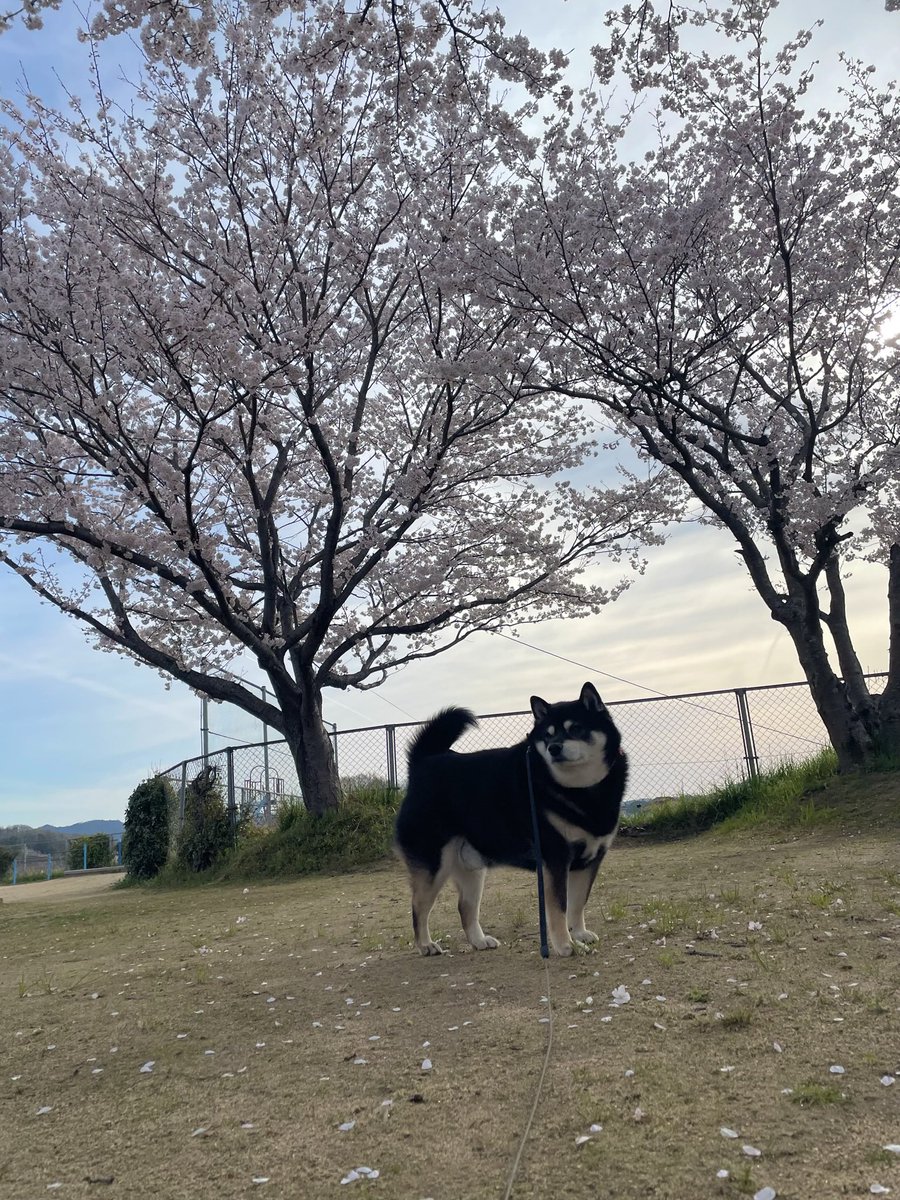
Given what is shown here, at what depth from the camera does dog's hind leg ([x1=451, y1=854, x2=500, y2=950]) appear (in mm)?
5219

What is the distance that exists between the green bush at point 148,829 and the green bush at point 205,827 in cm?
175

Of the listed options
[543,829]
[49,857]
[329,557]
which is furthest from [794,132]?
[49,857]

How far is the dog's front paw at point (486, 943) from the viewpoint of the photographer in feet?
17.0

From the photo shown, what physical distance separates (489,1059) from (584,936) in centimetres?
178

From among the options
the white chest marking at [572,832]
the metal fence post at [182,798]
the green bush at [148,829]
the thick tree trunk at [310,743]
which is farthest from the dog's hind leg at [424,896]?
the green bush at [148,829]

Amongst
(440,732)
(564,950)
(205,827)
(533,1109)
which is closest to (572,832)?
(564,950)

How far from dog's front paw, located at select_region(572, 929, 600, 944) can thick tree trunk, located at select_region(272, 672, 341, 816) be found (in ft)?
27.4

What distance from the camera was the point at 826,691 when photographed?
10.8 metres

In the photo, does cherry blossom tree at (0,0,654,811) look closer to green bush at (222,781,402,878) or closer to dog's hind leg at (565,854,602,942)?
green bush at (222,781,402,878)

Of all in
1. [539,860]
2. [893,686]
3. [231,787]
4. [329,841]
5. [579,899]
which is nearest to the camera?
[539,860]

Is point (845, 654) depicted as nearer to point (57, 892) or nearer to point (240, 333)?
point (240, 333)

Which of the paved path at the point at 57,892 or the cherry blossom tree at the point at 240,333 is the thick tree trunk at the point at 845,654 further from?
the paved path at the point at 57,892

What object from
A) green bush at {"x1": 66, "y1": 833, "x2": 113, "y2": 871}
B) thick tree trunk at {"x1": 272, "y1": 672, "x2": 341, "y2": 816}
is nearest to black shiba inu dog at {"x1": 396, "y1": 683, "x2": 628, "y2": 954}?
thick tree trunk at {"x1": 272, "y1": 672, "x2": 341, "y2": 816}

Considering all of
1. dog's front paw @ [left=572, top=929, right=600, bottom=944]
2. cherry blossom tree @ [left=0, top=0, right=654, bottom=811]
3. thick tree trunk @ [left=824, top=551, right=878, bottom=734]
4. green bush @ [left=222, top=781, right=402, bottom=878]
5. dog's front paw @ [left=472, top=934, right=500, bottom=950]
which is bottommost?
dog's front paw @ [left=472, top=934, right=500, bottom=950]
